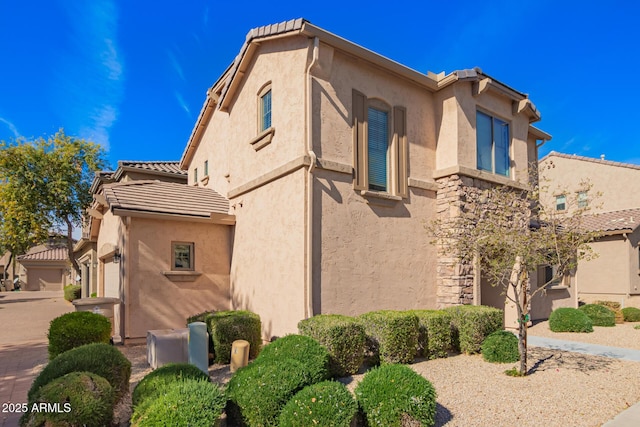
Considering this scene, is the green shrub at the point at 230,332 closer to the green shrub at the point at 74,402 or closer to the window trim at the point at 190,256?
the window trim at the point at 190,256

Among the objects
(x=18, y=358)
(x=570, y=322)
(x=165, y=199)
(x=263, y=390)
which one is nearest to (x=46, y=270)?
(x=165, y=199)

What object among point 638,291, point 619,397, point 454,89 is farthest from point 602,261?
point 619,397

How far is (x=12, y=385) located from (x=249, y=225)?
6170 mm

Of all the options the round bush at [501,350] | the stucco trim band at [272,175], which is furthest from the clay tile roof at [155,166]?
the round bush at [501,350]

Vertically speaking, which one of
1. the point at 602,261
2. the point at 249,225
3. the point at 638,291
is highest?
the point at 249,225

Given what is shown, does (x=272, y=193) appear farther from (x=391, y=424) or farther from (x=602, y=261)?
(x=602, y=261)

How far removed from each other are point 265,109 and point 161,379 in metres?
8.02

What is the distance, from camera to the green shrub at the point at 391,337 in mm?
8039

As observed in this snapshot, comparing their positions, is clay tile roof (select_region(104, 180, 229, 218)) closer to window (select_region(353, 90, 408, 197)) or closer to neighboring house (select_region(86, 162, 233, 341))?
neighboring house (select_region(86, 162, 233, 341))

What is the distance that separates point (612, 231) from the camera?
19.4m

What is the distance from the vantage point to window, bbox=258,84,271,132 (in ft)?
36.4

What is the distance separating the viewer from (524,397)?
20.9ft

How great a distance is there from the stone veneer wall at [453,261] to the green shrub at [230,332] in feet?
17.6

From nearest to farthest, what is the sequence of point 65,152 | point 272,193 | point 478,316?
point 478,316 < point 272,193 < point 65,152
